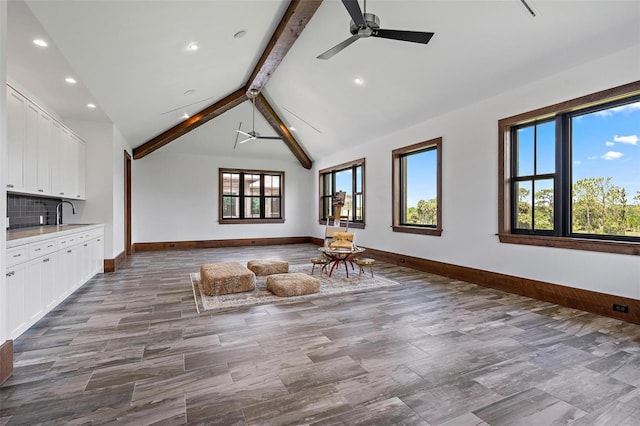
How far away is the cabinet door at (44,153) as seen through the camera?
421cm

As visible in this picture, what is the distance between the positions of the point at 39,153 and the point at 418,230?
612 cm

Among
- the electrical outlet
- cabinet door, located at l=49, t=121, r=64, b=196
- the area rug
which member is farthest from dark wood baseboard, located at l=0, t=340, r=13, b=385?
the electrical outlet

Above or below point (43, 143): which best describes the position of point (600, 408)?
below

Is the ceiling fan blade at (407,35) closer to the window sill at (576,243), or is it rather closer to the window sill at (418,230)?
the window sill at (576,243)

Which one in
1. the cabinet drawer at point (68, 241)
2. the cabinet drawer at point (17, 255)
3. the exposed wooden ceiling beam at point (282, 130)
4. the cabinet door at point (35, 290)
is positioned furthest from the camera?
the exposed wooden ceiling beam at point (282, 130)

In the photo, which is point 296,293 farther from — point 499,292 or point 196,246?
point 196,246

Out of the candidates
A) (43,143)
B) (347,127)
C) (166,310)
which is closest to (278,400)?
(166,310)

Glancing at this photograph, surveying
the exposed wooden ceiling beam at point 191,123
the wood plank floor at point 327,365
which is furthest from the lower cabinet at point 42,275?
the exposed wooden ceiling beam at point 191,123

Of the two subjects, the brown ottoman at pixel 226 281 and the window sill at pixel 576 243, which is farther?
the brown ottoman at pixel 226 281

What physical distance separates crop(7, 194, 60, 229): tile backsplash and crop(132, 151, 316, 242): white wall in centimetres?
370

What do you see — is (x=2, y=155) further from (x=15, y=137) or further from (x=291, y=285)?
(x=291, y=285)

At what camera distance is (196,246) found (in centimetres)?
977

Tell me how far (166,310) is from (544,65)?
5.54 m

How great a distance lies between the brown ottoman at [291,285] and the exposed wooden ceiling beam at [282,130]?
16.6ft
